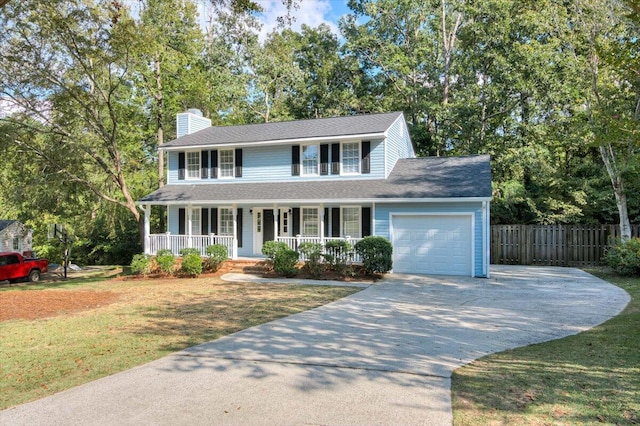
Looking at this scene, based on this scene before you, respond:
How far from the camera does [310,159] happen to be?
1872 cm

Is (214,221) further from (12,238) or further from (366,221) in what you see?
(12,238)

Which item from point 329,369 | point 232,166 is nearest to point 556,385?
point 329,369

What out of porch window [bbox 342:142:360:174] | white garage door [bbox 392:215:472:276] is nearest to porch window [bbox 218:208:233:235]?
porch window [bbox 342:142:360:174]

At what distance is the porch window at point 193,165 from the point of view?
20539mm

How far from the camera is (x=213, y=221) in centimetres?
1955

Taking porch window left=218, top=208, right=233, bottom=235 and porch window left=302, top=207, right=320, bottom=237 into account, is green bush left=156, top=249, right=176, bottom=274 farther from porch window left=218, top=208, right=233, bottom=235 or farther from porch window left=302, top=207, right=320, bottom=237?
porch window left=302, top=207, right=320, bottom=237

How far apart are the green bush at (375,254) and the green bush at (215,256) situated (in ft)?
17.8

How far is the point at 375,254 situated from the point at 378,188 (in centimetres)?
317

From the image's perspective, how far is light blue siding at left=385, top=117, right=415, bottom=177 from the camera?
1798 centimetres

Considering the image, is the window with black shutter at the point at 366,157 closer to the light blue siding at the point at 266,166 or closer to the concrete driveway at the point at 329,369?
the light blue siding at the point at 266,166

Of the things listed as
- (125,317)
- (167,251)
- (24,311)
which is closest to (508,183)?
(167,251)

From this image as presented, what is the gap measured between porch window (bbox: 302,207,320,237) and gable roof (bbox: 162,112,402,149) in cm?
306

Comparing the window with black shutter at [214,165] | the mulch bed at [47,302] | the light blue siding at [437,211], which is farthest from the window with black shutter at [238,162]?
the mulch bed at [47,302]

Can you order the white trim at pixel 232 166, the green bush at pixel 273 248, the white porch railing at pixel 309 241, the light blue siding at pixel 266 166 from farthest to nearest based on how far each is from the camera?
the white trim at pixel 232 166
the light blue siding at pixel 266 166
the white porch railing at pixel 309 241
the green bush at pixel 273 248
